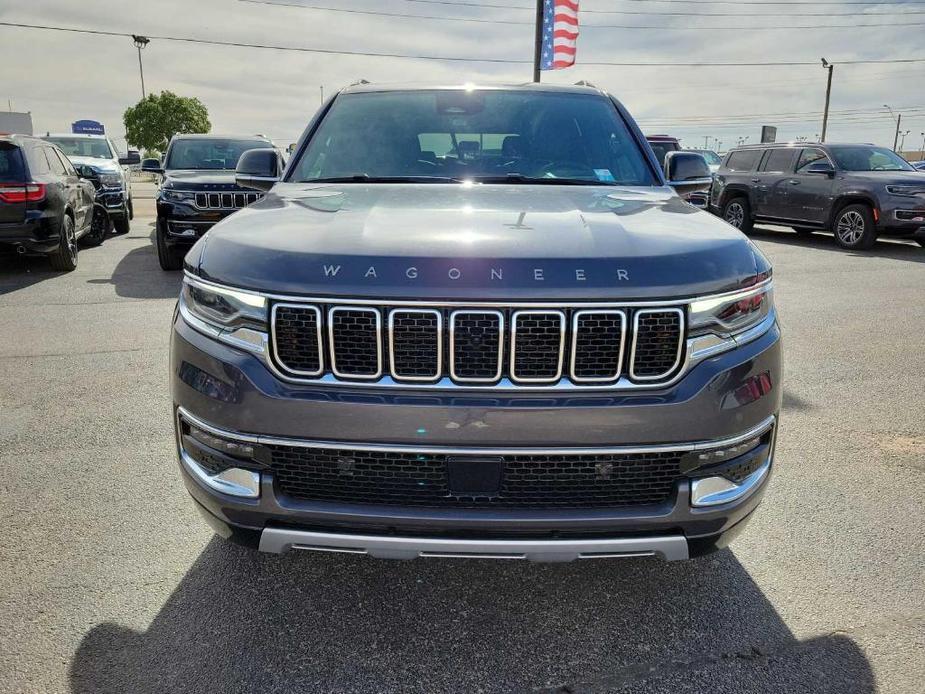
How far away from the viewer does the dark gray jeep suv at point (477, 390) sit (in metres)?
2.05

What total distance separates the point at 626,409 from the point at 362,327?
0.78 metres

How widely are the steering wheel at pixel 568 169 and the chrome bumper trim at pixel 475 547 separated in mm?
1870

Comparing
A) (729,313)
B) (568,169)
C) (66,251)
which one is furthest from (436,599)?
(66,251)

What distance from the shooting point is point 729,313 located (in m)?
2.20

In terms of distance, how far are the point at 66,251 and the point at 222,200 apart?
214cm

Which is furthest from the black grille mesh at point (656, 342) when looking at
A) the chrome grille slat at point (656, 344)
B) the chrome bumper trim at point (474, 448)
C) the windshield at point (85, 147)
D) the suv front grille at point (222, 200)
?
the windshield at point (85, 147)

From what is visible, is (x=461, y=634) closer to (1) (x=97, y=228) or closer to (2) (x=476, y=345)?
(2) (x=476, y=345)

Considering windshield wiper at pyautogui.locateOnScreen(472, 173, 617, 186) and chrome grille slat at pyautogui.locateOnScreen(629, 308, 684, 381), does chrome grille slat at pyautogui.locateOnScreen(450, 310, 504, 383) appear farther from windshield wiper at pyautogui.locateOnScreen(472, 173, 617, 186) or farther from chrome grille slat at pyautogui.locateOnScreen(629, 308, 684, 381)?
windshield wiper at pyautogui.locateOnScreen(472, 173, 617, 186)

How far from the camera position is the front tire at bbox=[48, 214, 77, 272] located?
9.41 metres

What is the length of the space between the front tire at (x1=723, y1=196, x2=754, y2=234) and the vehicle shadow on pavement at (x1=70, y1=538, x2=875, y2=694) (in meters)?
13.7

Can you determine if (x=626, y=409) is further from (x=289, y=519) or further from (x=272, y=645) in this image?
(x=272, y=645)

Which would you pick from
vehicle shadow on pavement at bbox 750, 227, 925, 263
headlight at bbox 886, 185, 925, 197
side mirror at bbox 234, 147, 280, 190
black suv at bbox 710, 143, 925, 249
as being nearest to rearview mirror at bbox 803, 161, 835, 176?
black suv at bbox 710, 143, 925, 249

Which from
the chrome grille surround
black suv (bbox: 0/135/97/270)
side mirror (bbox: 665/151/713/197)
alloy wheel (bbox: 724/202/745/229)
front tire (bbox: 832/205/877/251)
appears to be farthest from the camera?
alloy wheel (bbox: 724/202/745/229)

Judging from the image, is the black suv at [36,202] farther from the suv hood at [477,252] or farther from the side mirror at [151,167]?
the suv hood at [477,252]
